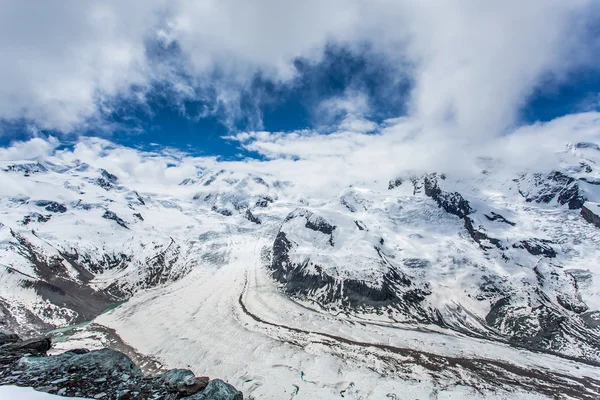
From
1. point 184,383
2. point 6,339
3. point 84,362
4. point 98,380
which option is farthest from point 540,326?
point 6,339

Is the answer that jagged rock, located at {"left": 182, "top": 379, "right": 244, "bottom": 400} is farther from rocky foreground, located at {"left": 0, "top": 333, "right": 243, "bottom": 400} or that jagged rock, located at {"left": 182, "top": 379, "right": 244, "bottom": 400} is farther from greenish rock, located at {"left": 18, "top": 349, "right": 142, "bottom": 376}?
greenish rock, located at {"left": 18, "top": 349, "right": 142, "bottom": 376}

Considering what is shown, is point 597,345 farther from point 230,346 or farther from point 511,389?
point 230,346

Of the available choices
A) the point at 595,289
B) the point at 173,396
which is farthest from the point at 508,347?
the point at 173,396

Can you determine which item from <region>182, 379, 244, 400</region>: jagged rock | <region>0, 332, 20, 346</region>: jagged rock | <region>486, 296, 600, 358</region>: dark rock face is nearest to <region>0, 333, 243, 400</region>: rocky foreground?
<region>182, 379, 244, 400</region>: jagged rock

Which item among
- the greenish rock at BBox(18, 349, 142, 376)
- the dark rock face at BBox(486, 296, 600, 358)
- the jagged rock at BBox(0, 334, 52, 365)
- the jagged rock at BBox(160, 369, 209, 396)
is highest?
the dark rock face at BBox(486, 296, 600, 358)

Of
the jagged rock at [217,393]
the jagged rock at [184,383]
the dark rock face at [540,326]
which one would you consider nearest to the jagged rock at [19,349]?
the jagged rock at [184,383]

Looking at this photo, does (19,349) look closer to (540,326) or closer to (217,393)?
(217,393)

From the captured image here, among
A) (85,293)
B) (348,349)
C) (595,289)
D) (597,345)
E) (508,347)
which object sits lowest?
(85,293)
